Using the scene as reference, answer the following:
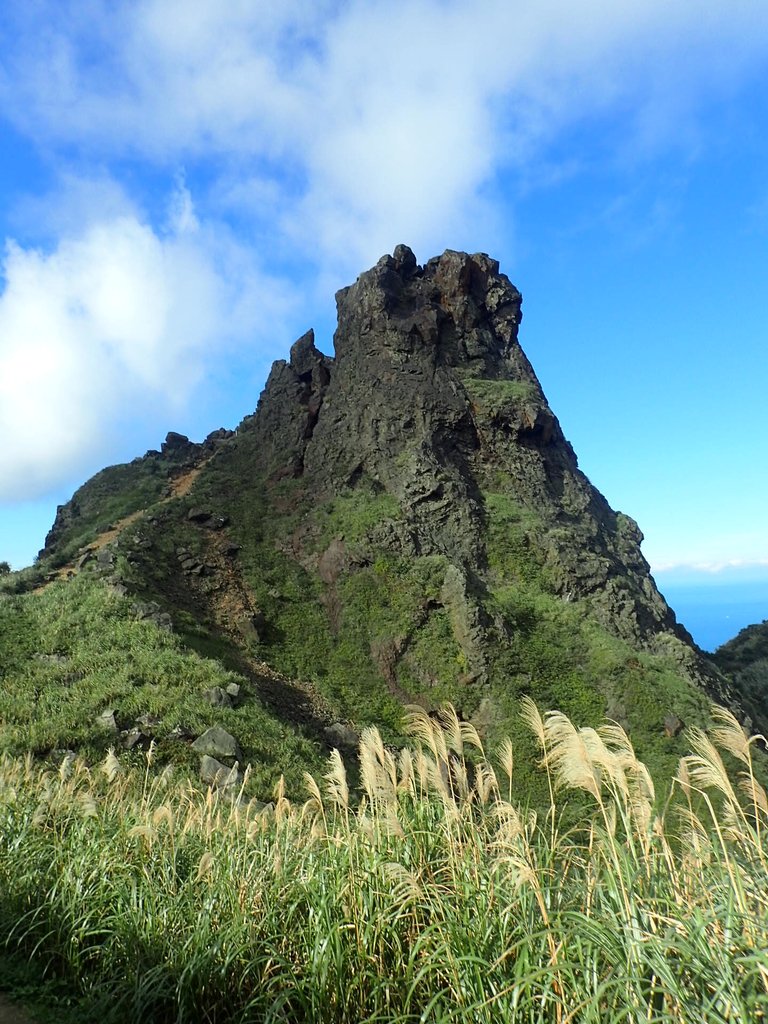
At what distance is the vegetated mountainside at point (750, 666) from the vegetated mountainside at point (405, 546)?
9.15ft

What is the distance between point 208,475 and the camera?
1185 inches

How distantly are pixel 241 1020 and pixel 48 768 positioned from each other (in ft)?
30.0

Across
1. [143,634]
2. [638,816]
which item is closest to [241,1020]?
[638,816]

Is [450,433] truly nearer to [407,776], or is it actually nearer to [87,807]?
[87,807]

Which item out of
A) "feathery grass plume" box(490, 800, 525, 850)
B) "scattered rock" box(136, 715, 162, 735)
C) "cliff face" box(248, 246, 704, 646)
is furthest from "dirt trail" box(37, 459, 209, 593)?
"feathery grass plume" box(490, 800, 525, 850)

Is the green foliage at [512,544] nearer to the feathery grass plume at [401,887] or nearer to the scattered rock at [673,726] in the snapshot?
the scattered rock at [673,726]

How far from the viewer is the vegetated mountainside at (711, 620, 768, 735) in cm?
2602

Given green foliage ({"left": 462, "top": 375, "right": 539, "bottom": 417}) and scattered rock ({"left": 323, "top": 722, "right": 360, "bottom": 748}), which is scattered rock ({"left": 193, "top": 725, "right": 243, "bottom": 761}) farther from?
green foliage ({"left": 462, "top": 375, "right": 539, "bottom": 417})

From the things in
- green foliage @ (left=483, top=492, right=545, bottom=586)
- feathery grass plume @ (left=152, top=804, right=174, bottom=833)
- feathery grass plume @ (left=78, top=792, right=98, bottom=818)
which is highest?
green foliage @ (left=483, top=492, right=545, bottom=586)

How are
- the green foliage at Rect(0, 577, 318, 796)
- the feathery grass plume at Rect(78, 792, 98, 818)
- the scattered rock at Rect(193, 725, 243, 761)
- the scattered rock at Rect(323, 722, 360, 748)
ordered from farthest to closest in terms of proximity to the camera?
the scattered rock at Rect(323, 722, 360, 748)
the scattered rock at Rect(193, 725, 243, 761)
the green foliage at Rect(0, 577, 318, 796)
the feathery grass plume at Rect(78, 792, 98, 818)

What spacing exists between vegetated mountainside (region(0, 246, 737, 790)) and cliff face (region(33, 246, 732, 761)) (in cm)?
8

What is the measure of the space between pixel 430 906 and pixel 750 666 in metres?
32.3

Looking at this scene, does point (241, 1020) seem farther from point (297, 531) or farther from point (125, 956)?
point (297, 531)

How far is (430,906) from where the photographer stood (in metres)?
4.25
